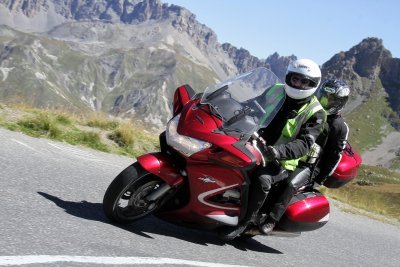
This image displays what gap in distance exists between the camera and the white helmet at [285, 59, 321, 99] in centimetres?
567

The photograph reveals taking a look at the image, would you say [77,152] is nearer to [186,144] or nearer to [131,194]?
[131,194]

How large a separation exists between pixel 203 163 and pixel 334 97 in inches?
106

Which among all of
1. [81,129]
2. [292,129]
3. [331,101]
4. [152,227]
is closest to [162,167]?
[152,227]

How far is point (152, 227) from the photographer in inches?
227

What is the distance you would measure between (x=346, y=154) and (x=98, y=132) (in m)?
5.75

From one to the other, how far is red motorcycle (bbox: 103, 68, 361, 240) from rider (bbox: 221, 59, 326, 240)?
11 cm

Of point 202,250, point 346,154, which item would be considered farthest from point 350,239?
point 202,250

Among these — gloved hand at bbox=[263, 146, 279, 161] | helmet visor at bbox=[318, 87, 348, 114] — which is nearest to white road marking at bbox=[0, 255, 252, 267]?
gloved hand at bbox=[263, 146, 279, 161]

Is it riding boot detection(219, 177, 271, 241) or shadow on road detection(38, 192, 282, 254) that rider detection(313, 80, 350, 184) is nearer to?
shadow on road detection(38, 192, 282, 254)

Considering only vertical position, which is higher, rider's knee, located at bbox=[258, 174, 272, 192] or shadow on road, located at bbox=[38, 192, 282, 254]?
rider's knee, located at bbox=[258, 174, 272, 192]

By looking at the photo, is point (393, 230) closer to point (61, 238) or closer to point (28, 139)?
point (28, 139)

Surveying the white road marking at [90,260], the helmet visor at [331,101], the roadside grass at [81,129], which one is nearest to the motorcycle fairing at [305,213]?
the helmet visor at [331,101]

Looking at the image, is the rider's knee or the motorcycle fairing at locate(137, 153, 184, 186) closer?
the motorcycle fairing at locate(137, 153, 184, 186)

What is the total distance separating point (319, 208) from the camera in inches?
264
